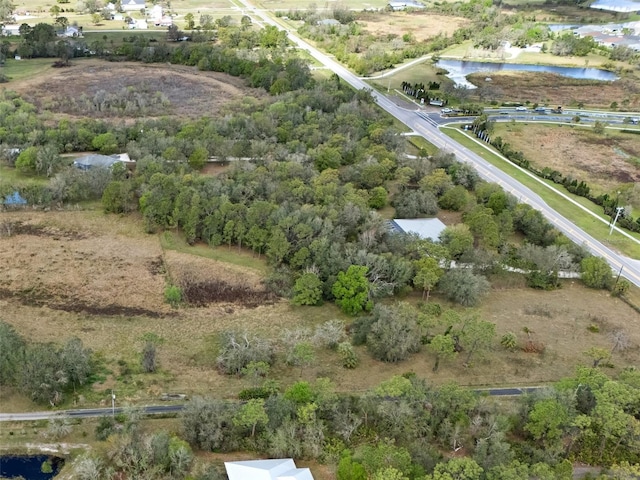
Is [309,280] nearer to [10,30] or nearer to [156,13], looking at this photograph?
[10,30]

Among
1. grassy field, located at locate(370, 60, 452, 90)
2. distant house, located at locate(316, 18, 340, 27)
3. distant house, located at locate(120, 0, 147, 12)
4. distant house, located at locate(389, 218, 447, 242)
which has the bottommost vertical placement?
distant house, located at locate(389, 218, 447, 242)

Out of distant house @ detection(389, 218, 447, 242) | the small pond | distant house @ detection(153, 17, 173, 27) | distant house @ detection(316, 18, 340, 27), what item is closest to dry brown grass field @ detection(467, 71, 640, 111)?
distant house @ detection(316, 18, 340, 27)

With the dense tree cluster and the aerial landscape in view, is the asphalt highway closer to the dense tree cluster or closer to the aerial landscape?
the aerial landscape

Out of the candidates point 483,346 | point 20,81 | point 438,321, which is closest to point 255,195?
point 438,321

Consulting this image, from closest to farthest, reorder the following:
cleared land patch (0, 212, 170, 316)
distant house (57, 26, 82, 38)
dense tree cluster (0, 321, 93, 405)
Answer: dense tree cluster (0, 321, 93, 405), cleared land patch (0, 212, 170, 316), distant house (57, 26, 82, 38)

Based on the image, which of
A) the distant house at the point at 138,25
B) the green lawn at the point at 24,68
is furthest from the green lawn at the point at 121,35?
the green lawn at the point at 24,68

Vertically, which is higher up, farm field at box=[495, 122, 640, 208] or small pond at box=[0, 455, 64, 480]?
farm field at box=[495, 122, 640, 208]
